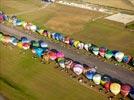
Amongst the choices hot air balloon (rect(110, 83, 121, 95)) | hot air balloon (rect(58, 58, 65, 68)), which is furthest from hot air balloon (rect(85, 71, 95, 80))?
hot air balloon (rect(58, 58, 65, 68))

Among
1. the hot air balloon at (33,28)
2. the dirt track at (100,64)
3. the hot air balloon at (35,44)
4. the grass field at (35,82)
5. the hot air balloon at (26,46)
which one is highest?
the hot air balloon at (33,28)

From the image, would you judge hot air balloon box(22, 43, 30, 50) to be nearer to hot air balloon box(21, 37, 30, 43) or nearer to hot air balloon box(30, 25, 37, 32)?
hot air balloon box(21, 37, 30, 43)

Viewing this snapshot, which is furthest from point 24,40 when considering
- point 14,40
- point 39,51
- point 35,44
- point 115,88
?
point 115,88

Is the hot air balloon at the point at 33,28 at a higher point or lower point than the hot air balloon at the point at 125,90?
higher

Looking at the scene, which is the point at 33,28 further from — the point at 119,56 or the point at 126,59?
the point at 126,59

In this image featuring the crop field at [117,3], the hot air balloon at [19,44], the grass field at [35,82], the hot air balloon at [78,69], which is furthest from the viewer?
the crop field at [117,3]

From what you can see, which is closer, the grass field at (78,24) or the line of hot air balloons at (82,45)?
the line of hot air balloons at (82,45)

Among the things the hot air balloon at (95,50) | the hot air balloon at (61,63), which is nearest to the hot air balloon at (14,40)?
the hot air balloon at (61,63)

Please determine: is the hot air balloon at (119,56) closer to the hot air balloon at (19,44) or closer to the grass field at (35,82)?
the grass field at (35,82)
